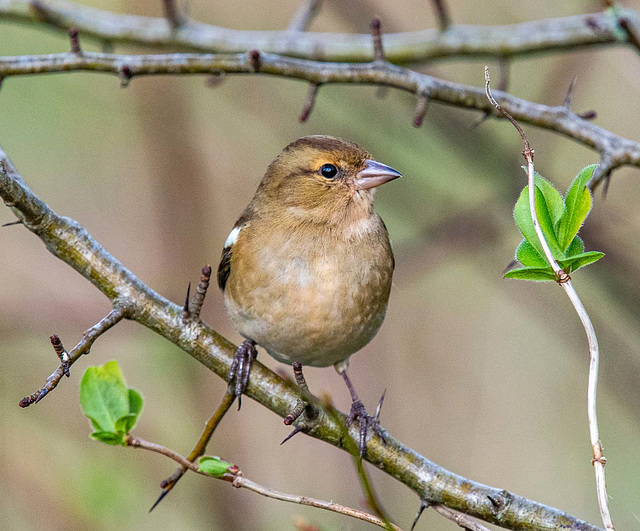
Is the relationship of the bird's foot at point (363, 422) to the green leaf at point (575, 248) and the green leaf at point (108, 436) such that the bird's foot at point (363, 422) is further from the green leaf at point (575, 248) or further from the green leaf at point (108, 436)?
the green leaf at point (575, 248)

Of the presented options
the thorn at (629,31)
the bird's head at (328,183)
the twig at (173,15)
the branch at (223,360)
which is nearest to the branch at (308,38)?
the twig at (173,15)

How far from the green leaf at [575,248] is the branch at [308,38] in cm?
264

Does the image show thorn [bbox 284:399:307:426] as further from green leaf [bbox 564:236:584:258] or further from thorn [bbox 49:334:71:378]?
green leaf [bbox 564:236:584:258]

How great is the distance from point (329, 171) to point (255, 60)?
0.85 metres

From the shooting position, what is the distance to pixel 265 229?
439cm

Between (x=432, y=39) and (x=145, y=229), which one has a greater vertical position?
(x=432, y=39)

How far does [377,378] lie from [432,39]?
2894 mm

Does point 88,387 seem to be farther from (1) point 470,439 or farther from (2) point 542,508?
(1) point 470,439

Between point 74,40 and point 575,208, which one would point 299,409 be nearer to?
point 575,208

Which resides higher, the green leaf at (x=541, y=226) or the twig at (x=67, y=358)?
the green leaf at (x=541, y=226)

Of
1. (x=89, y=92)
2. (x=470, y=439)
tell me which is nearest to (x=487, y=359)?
(x=470, y=439)

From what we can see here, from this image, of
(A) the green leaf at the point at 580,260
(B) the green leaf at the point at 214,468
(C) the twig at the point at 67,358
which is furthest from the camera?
(B) the green leaf at the point at 214,468

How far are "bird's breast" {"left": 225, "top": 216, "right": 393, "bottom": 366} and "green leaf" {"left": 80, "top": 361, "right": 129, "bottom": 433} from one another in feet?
4.69

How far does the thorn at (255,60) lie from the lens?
12.5 ft
